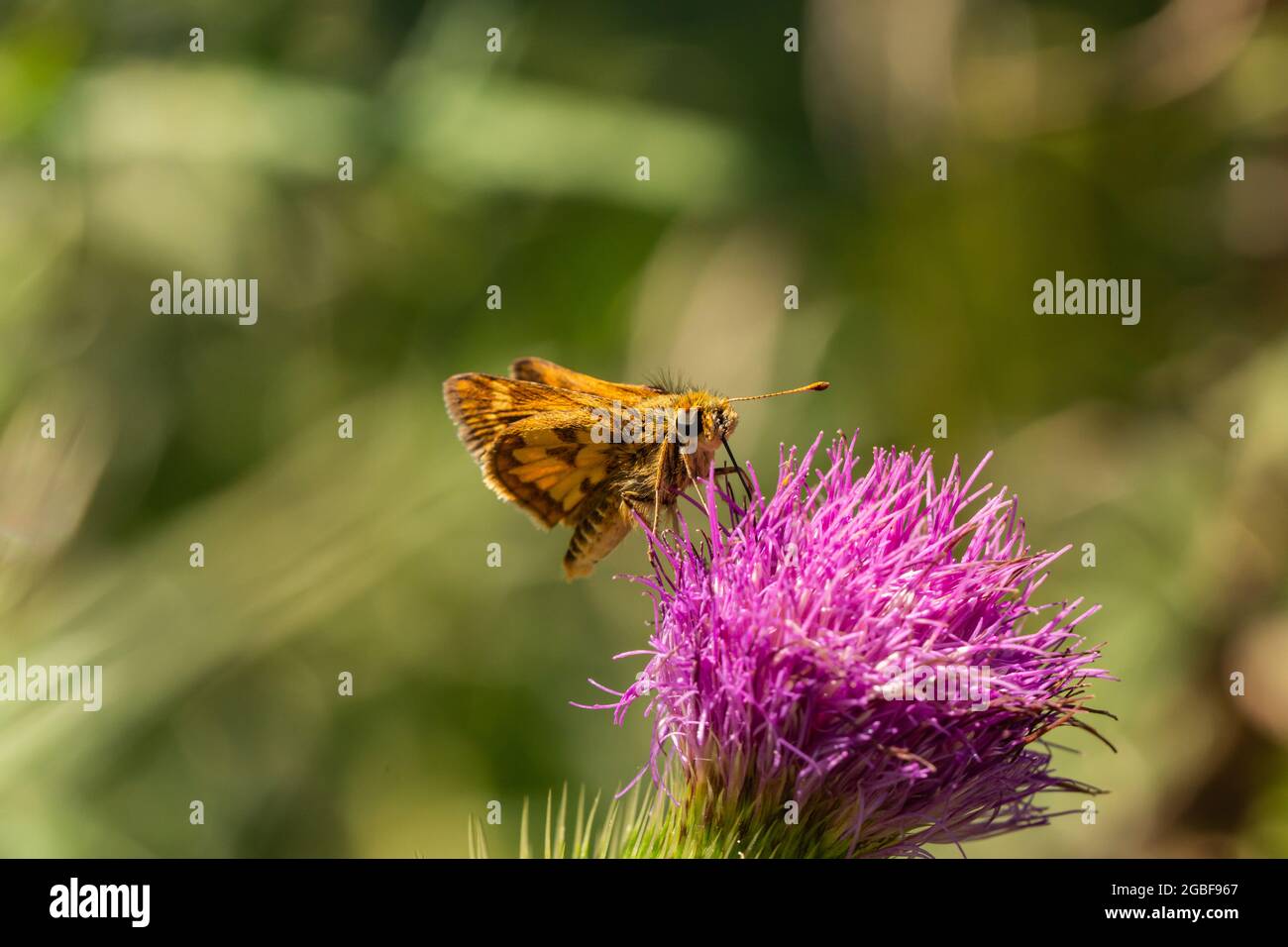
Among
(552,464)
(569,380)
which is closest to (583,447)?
(552,464)

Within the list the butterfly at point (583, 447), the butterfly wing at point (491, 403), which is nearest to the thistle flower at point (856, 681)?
the butterfly at point (583, 447)

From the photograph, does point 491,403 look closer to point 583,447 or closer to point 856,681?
point 583,447

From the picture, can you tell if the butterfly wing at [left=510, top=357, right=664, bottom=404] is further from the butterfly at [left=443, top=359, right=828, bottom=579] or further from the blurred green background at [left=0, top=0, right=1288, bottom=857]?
the blurred green background at [left=0, top=0, right=1288, bottom=857]

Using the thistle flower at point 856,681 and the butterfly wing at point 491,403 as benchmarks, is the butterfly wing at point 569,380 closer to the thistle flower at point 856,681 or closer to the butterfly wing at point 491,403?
the butterfly wing at point 491,403

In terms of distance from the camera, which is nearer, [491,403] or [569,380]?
[491,403]

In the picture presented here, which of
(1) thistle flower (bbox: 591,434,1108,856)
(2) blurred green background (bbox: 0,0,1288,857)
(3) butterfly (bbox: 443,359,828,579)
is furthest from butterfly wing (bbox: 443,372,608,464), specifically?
(2) blurred green background (bbox: 0,0,1288,857)

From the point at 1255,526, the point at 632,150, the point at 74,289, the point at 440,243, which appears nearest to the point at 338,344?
→ the point at 440,243
